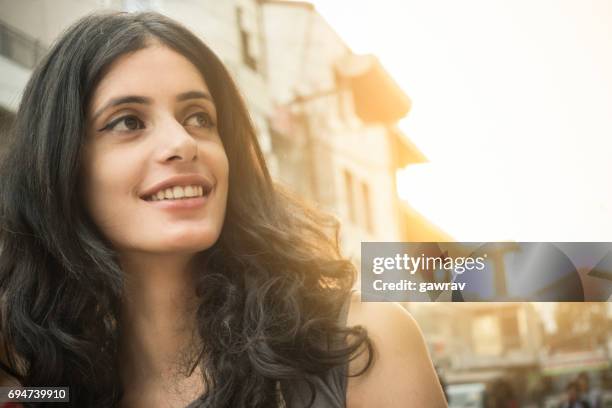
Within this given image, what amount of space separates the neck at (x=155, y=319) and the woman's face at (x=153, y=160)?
92 millimetres

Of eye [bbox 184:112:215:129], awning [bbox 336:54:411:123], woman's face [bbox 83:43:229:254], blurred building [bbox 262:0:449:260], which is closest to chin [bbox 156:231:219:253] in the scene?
woman's face [bbox 83:43:229:254]

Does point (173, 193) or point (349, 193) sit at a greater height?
point (349, 193)

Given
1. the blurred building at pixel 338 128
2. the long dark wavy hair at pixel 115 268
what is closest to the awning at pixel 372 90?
the blurred building at pixel 338 128

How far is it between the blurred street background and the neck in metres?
0.44

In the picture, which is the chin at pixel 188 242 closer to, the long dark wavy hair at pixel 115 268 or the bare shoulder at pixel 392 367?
the long dark wavy hair at pixel 115 268

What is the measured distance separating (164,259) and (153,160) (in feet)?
0.80

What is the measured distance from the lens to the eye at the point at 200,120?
1551 millimetres

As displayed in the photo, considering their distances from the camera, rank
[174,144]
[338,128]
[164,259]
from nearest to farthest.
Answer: [174,144] < [164,259] < [338,128]

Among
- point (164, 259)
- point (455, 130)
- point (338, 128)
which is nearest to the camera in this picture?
point (164, 259)

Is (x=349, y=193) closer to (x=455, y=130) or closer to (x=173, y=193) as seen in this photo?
(x=455, y=130)

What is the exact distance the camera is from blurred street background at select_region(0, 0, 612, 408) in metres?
1.70

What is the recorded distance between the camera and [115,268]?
1.51 metres

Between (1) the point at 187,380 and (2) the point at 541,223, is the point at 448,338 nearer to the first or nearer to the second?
(2) the point at 541,223

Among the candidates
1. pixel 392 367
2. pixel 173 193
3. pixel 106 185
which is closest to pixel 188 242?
pixel 173 193
